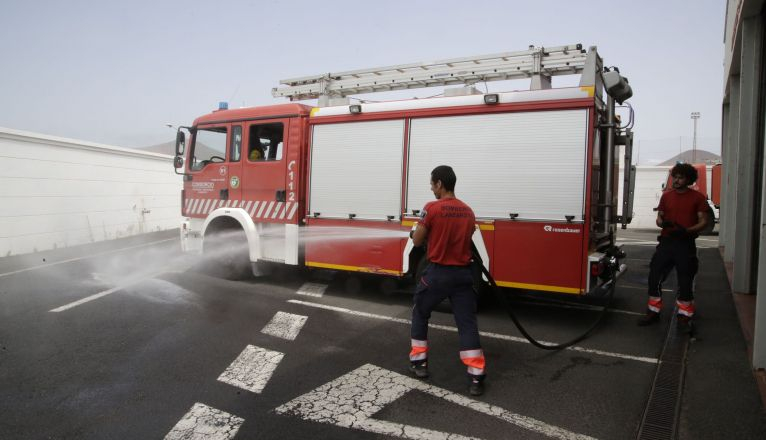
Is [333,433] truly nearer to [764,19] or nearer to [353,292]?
[353,292]

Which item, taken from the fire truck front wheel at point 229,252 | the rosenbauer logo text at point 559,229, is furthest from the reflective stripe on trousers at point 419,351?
the fire truck front wheel at point 229,252

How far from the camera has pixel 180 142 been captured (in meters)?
8.45

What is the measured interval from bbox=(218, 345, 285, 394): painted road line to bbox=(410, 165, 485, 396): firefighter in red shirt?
1.39 m

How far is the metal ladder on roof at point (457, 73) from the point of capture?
630cm

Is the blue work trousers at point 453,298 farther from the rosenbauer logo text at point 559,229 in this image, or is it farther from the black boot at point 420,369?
the rosenbauer logo text at point 559,229

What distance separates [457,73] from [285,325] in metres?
4.16

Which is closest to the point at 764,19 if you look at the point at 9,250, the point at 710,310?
the point at 710,310

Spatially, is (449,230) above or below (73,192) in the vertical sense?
below

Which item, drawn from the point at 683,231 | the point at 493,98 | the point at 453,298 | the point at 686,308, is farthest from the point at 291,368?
the point at 683,231

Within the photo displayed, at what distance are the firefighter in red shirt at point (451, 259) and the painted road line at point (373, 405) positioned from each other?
1.28 feet

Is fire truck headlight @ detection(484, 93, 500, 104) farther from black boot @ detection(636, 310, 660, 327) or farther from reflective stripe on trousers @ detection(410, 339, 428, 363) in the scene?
reflective stripe on trousers @ detection(410, 339, 428, 363)

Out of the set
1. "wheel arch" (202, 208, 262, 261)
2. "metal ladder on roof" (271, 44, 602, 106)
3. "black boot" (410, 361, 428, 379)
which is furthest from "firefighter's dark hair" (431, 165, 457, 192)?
"wheel arch" (202, 208, 262, 261)

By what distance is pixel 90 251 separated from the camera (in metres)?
12.0

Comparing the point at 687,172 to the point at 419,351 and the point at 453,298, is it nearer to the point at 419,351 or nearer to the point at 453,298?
the point at 453,298
